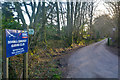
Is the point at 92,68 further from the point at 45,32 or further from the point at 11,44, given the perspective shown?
the point at 45,32

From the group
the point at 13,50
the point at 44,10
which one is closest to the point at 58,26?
the point at 44,10

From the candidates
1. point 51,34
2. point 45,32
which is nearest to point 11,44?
point 45,32

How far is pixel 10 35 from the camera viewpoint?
341cm

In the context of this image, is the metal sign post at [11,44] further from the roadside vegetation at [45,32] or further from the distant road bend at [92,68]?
the distant road bend at [92,68]

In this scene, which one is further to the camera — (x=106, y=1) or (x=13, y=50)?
(x=106, y=1)

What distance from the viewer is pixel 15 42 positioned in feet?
12.0

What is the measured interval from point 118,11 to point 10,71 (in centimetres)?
1521

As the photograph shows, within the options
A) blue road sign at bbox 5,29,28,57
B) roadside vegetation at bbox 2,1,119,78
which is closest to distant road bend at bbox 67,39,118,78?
roadside vegetation at bbox 2,1,119,78

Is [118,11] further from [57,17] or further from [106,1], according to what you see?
[57,17]

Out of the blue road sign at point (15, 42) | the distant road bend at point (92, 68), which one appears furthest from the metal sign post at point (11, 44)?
the distant road bend at point (92, 68)

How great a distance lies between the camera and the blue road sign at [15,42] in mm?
3355

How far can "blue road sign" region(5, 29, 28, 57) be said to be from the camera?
11.0 ft

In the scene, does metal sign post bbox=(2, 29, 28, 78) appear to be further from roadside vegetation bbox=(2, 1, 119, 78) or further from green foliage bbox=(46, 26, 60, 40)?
green foliage bbox=(46, 26, 60, 40)

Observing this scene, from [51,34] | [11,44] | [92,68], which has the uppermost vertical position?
[51,34]
